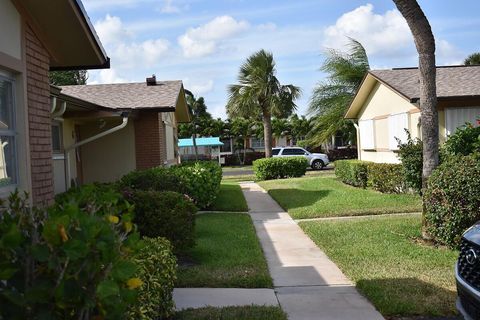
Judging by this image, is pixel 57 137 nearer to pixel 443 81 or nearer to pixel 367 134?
pixel 443 81

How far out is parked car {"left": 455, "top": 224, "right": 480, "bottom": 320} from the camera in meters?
4.13

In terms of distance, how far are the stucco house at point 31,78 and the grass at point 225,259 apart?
215 cm

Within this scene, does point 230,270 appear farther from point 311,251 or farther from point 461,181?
point 461,181

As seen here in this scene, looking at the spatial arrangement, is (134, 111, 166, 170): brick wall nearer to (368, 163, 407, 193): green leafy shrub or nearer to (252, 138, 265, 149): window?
(368, 163, 407, 193): green leafy shrub

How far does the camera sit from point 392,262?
296 inches

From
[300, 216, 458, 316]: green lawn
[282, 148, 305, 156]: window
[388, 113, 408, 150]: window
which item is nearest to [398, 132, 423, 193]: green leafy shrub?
[300, 216, 458, 316]: green lawn

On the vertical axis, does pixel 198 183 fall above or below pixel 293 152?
below

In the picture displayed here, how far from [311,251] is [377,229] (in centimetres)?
199

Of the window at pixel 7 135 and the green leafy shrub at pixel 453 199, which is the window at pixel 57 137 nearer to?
the window at pixel 7 135

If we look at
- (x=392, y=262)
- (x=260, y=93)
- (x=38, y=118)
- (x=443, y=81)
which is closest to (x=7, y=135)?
(x=38, y=118)

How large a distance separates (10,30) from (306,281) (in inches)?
174

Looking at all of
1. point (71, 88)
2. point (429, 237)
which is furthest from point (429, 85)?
point (71, 88)

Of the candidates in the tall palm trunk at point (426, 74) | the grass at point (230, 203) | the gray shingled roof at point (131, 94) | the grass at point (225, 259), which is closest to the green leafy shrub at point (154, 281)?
the grass at point (225, 259)

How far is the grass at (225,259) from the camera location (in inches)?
263
